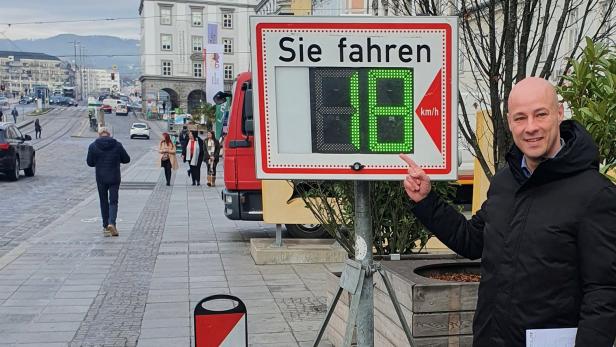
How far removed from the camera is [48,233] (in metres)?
11.6

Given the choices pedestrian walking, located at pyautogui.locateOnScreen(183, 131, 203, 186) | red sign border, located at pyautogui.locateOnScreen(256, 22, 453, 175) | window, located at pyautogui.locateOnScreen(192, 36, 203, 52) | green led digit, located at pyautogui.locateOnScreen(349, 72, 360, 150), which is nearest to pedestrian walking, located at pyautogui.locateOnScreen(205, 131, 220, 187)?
pedestrian walking, located at pyautogui.locateOnScreen(183, 131, 203, 186)

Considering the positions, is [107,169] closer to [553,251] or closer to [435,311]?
[435,311]

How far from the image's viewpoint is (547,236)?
2.28 m

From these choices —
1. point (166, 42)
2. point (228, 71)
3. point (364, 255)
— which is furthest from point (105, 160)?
point (228, 71)

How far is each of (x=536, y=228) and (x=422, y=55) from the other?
906 millimetres

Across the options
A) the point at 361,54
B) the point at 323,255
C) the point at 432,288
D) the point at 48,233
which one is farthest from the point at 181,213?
the point at 361,54

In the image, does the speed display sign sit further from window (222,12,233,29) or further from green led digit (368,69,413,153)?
window (222,12,233,29)

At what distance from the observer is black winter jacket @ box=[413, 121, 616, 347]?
219 cm

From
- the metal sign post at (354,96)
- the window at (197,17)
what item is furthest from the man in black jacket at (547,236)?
the window at (197,17)

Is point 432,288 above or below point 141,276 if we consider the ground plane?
above

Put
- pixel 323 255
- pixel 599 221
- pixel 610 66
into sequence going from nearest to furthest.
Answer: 1. pixel 599 221
2. pixel 610 66
3. pixel 323 255

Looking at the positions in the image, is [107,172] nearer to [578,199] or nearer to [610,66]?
[610,66]

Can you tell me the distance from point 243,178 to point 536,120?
27.7 feet

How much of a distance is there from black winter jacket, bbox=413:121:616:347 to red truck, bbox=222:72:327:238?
8117 millimetres
